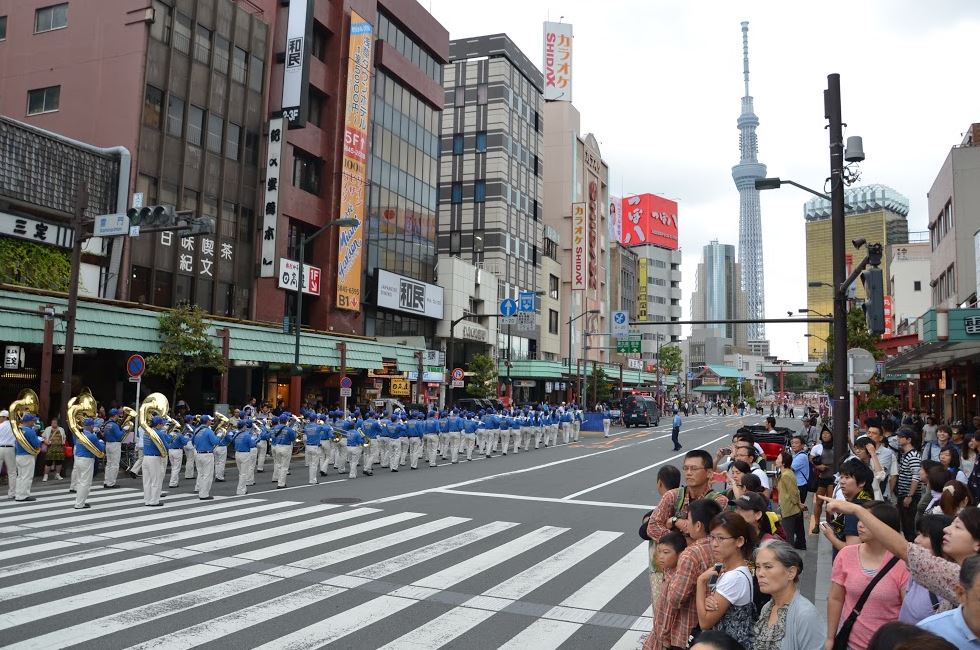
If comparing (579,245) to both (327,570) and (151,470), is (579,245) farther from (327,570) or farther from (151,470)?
(327,570)

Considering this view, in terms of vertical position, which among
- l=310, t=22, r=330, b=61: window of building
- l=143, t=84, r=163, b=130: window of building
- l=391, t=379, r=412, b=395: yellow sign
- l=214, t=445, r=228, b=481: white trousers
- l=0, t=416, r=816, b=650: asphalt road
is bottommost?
l=0, t=416, r=816, b=650: asphalt road

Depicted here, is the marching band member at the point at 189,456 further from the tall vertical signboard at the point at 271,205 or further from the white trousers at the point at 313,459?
the tall vertical signboard at the point at 271,205

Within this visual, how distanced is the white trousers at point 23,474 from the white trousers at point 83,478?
142 centimetres

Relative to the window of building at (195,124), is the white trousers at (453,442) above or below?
below

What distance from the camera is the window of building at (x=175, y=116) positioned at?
2983cm

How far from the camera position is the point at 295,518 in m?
13.0

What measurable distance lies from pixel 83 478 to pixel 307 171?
26703 millimetres

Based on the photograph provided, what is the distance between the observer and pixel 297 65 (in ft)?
110

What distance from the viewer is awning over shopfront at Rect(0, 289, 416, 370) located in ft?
63.2

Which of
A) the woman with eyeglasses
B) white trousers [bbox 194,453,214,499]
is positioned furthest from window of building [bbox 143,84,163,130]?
the woman with eyeglasses

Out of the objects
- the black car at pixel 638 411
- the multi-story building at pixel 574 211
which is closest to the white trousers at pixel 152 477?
the black car at pixel 638 411

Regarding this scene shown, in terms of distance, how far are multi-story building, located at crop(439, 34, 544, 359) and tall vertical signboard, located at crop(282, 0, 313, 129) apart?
86.1 feet

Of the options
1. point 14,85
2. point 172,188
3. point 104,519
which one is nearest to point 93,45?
point 14,85

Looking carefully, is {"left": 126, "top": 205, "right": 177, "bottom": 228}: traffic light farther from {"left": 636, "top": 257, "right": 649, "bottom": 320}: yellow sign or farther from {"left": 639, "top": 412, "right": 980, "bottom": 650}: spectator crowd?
{"left": 636, "top": 257, "right": 649, "bottom": 320}: yellow sign
